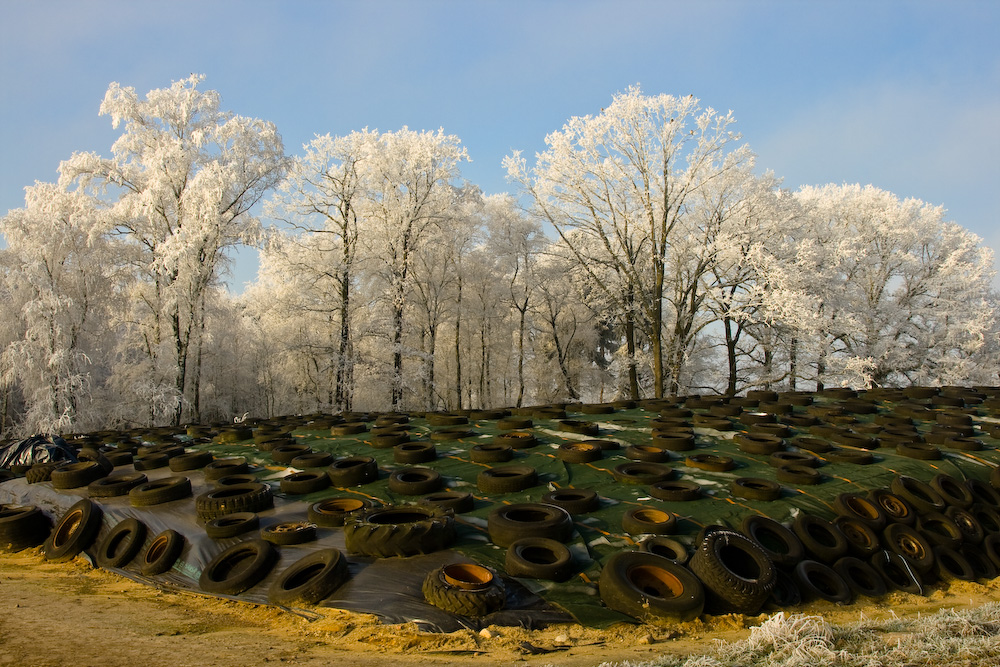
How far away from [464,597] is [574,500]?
8.11 ft

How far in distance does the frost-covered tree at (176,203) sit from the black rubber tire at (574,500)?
20691mm

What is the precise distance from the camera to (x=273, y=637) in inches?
182

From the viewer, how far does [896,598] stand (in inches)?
236

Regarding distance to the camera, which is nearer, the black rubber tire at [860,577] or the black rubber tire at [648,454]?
the black rubber tire at [860,577]

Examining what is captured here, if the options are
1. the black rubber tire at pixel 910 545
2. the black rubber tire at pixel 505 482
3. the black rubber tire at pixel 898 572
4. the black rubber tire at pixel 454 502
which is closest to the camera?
the black rubber tire at pixel 898 572

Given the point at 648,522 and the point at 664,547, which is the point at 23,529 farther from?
the point at 664,547

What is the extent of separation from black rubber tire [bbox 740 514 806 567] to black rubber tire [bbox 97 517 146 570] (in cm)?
760

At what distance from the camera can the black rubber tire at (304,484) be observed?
317 inches

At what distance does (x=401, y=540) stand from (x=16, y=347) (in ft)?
73.0

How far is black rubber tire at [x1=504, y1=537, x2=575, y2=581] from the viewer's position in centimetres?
530

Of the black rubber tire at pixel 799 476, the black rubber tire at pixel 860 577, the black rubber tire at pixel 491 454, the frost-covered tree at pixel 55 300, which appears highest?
the frost-covered tree at pixel 55 300

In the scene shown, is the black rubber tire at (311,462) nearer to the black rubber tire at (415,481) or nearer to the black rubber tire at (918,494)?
the black rubber tire at (415,481)

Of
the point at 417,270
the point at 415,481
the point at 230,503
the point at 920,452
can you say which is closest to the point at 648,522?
the point at 415,481

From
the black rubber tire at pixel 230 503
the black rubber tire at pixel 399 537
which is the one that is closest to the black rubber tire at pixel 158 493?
the black rubber tire at pixel 230 503
